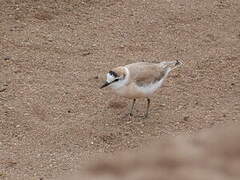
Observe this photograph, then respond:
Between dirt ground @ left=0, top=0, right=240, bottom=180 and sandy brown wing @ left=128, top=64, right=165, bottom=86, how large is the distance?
48 centimetres

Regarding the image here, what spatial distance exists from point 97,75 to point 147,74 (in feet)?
3.81

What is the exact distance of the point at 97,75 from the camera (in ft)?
23.3

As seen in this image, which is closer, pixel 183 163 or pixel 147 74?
pixel 183 163

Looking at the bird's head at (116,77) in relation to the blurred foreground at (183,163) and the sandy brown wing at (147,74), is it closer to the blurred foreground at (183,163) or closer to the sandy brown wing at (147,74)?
the sandy brown wing at (147,74)

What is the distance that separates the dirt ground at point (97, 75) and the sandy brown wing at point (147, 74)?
0.48 meters

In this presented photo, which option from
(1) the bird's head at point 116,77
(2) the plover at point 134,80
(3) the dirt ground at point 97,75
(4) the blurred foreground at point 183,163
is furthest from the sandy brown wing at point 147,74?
(4) the blurred foreground at point 183,163

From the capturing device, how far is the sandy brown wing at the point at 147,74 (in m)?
6.00

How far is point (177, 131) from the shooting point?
6.05 meters

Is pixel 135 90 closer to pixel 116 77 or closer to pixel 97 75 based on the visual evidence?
pixel 116 77

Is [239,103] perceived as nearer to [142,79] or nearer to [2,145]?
[142,79]

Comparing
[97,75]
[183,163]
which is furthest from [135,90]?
[183,163]

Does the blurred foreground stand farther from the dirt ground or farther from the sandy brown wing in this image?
the sandy brown wing

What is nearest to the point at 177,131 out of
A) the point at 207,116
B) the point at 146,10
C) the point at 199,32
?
the point at 207,116

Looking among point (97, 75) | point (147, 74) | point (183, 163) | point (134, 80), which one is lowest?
point (183, 163)
